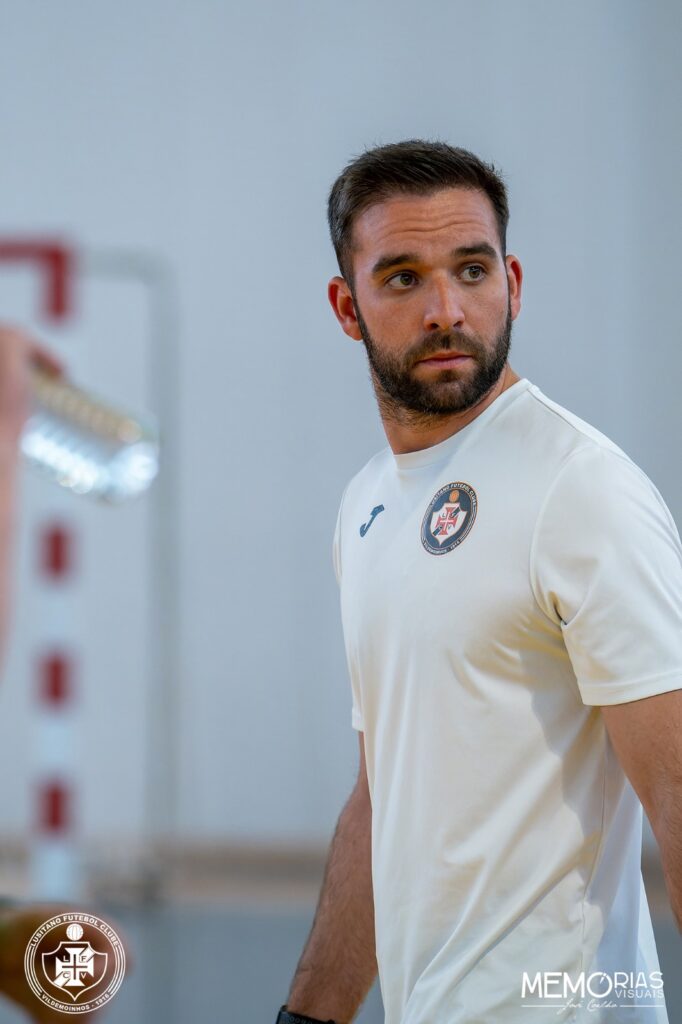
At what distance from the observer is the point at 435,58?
11.6ft

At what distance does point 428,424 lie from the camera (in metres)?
1.14

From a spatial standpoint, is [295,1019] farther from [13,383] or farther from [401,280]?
[13,383]

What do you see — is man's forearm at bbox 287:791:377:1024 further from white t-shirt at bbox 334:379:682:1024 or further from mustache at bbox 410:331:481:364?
mustache at bbox 410:331:481:364

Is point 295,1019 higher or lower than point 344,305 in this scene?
lower

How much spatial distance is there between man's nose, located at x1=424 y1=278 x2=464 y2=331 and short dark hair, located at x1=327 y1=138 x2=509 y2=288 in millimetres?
→ 86

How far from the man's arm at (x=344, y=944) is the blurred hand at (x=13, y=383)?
76 centimetres

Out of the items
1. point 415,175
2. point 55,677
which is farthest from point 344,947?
point 55,677

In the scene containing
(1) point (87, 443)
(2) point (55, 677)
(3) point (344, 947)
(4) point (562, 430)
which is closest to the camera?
(4) point (562, 430)

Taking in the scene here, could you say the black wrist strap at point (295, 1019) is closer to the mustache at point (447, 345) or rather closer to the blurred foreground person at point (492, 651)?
the blurred foreground person at point (492, 651)

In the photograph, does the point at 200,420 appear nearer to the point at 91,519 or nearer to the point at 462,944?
the point at 91,519

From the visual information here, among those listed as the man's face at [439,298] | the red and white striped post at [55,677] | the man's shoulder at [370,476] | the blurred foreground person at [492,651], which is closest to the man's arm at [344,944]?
the blurred foreground person at [492,651]

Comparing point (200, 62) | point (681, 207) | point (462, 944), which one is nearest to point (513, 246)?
point (681, 207)
